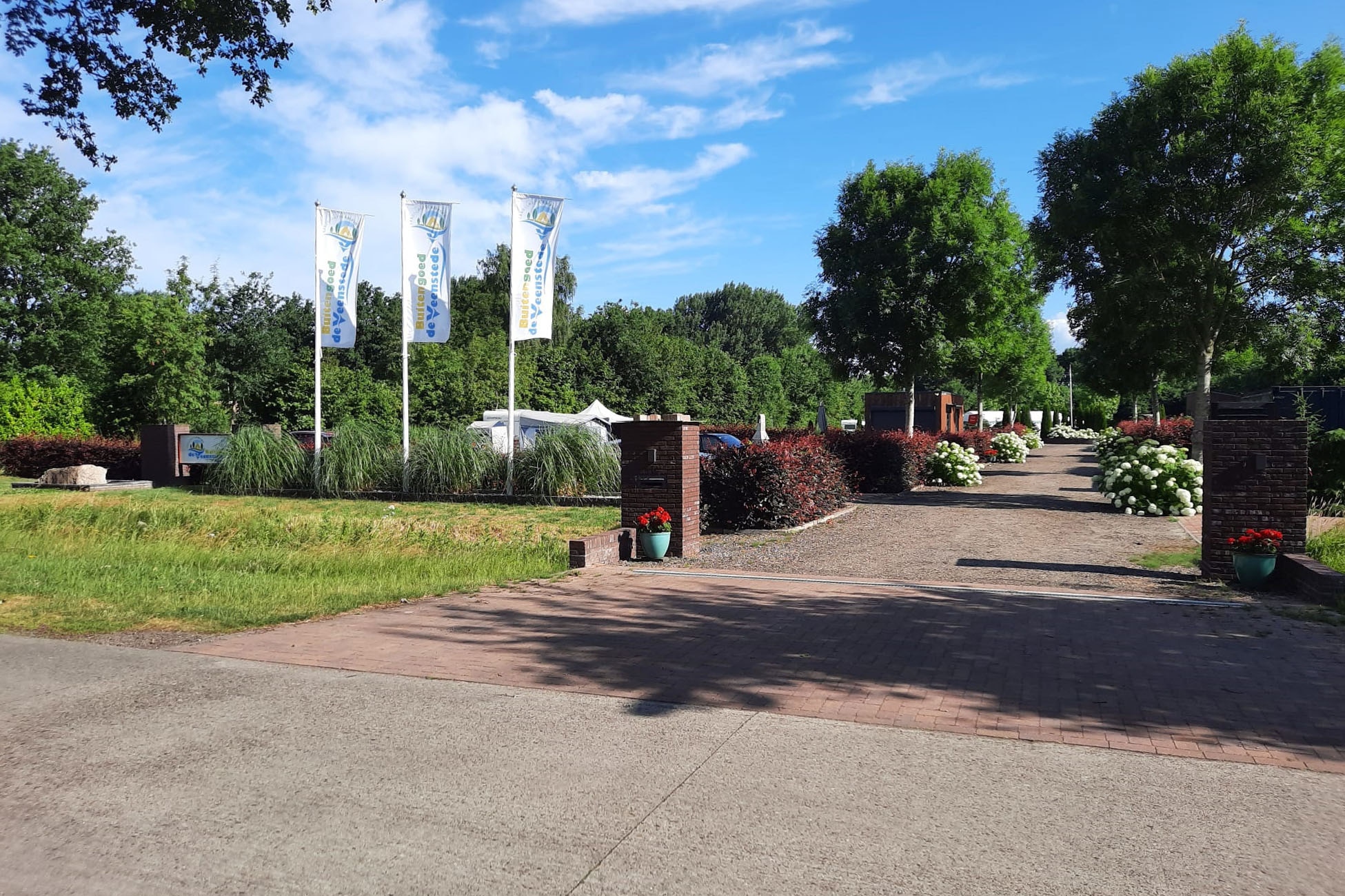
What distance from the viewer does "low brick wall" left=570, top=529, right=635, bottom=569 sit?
37.0 ft

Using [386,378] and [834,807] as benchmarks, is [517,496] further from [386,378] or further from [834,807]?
[386,378]

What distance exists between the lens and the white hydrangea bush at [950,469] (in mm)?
24969

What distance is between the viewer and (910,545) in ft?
44.0

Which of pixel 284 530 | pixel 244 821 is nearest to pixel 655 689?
pixel 244 821

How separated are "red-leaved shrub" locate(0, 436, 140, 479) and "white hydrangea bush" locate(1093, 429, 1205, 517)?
26.6 metres

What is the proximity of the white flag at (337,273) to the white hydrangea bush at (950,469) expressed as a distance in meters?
15.1

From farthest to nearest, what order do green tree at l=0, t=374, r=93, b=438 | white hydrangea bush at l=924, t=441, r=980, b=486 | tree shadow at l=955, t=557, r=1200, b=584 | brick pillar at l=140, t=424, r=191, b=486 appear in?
green tree at l=0, t=374, r=93, b=438 < brick pillar at l=140, t=424, r=191, b=486 < white hydrangea bush at l=924, t=441, r=980, b=486 < tree shadow at l=955, t=557, r=1200, b=584

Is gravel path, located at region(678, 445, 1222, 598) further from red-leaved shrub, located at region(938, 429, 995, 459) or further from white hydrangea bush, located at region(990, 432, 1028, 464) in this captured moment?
white hydrangea bush, located at region(990, 432, 1028, 464)

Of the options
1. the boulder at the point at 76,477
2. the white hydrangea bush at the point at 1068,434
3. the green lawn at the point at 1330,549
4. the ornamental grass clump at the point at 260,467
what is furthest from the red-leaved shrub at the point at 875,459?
the white hydrangea bush at the point at 1068,434

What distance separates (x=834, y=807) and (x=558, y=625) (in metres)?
4.24

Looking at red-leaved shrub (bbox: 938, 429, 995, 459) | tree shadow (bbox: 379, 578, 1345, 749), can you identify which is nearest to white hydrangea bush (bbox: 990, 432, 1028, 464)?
red-leaved shrub (bbox: 938, 429, 995, 459)

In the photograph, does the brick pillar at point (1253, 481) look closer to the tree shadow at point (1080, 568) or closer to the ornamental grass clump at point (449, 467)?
the tree shadow at point (1080, 568)

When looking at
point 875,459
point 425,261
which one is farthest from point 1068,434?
point 425,261

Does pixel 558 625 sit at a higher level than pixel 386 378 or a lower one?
lower
